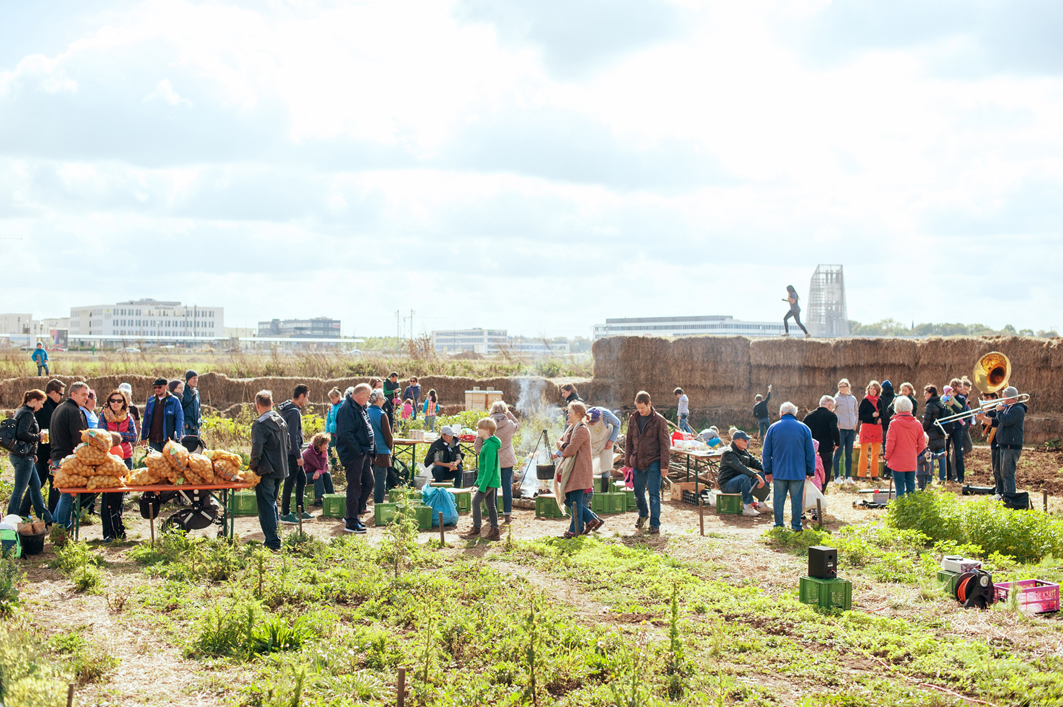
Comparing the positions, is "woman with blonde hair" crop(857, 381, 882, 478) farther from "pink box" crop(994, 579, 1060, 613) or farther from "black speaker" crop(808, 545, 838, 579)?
"black speaker" crop(808, 545, 838, 579)

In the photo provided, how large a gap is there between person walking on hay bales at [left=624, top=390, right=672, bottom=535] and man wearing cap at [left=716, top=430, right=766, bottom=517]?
83.9 inches

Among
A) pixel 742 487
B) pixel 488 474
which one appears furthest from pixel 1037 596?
pixel 488 474

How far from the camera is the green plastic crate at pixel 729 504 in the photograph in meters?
12.4

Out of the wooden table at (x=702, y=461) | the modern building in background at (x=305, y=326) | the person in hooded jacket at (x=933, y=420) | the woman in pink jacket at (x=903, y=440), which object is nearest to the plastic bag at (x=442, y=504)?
the wooden table at (x=702, y=461)

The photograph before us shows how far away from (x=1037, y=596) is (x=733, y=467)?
543cm

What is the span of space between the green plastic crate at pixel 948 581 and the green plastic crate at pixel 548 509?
544 cm

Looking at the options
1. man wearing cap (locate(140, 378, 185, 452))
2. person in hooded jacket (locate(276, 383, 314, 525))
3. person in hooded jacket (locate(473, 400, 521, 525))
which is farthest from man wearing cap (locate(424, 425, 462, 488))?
man wearing cap (locate(140, 378, 185, 452))

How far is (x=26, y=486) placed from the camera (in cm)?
1000

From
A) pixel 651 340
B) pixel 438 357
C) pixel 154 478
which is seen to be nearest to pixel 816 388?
pixel 651 340

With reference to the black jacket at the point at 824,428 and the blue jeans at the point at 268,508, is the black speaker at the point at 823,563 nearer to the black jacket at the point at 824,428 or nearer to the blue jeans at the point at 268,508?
the blue jeans at the point at 268,508

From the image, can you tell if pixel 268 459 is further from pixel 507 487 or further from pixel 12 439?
pixel 507 487

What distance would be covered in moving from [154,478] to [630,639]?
5891 mm

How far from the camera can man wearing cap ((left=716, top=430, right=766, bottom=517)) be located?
12445mm

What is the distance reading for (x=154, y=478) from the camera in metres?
9.46
